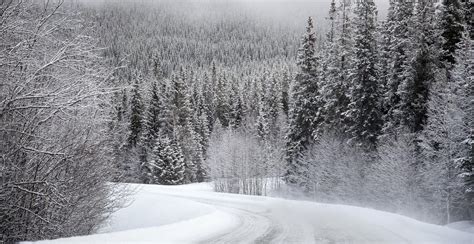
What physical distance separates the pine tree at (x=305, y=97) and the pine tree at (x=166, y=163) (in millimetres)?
18186

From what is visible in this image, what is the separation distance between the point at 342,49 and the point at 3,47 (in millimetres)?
33918

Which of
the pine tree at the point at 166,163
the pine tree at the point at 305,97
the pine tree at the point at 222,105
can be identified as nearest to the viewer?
the pine tree at the point at 305,97

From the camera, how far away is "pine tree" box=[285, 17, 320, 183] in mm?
38906

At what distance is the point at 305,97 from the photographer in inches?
1545

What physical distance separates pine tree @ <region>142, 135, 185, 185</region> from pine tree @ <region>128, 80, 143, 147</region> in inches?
315

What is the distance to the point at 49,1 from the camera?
714 cm

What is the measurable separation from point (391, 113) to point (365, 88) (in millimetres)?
3007

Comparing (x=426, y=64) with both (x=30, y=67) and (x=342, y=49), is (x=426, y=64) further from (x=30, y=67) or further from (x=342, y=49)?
(x=30, y=67)

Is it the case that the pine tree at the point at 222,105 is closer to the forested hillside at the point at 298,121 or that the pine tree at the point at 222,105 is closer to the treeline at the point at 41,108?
the forested hillside at the point at 298,121

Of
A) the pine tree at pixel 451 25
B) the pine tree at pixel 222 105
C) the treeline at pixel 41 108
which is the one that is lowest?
the treeline at pixel 41 108

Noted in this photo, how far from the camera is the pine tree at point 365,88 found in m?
33.2

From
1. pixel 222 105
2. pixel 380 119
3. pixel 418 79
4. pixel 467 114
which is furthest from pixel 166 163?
pixel 467 114

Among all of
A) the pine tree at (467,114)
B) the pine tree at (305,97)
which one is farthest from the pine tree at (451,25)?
the pine tree at (305,97)

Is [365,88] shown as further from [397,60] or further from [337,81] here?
[337,81]
